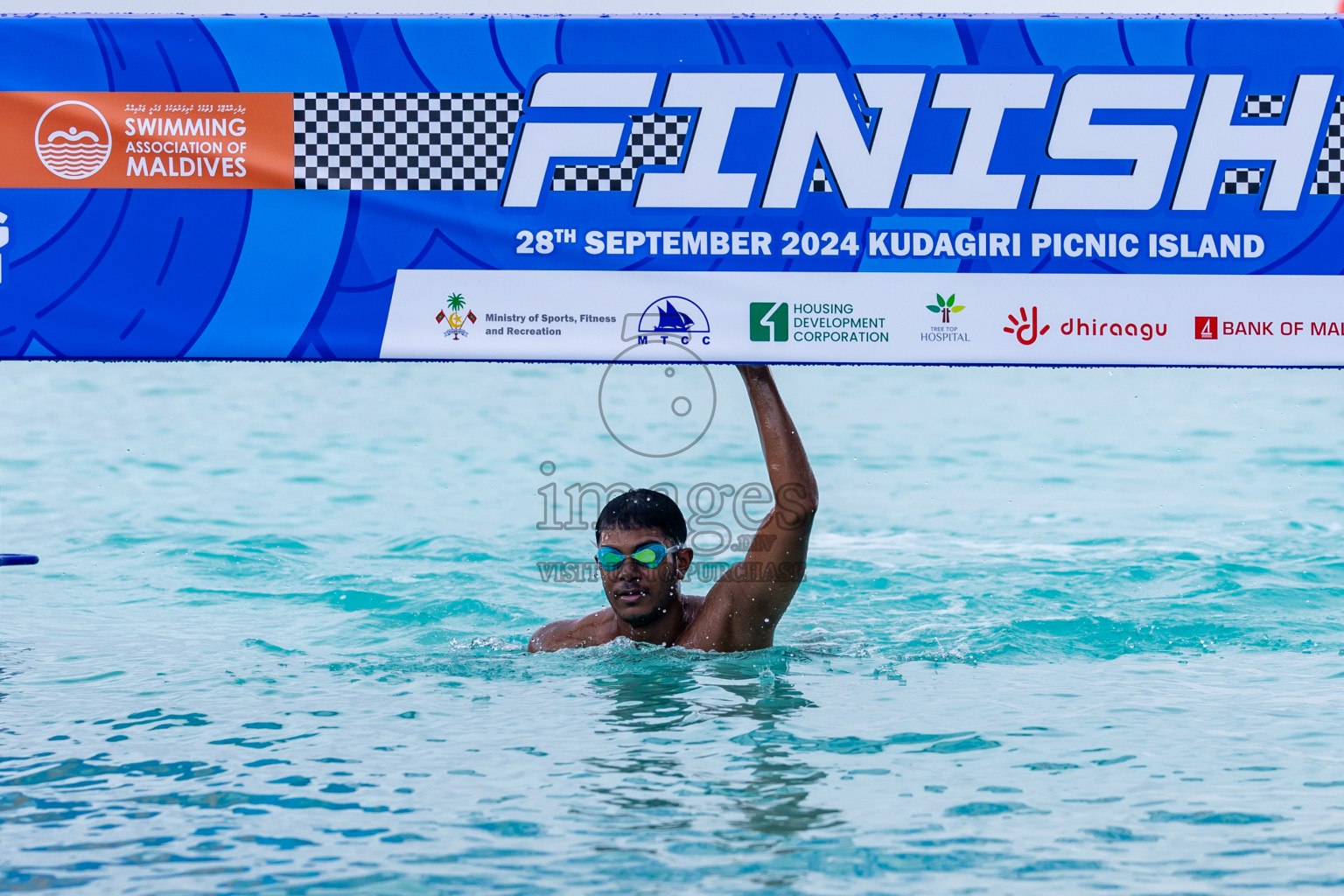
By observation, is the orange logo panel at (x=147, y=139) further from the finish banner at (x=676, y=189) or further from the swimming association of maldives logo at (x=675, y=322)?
the swimming association of maldives logo at (x=675, y=322)

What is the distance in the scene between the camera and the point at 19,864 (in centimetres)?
350

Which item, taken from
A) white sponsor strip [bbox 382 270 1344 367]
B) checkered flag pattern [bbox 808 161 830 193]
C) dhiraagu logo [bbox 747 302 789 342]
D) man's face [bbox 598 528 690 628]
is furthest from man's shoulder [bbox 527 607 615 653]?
checkered flag pattern [bbox 808 161 830 193]

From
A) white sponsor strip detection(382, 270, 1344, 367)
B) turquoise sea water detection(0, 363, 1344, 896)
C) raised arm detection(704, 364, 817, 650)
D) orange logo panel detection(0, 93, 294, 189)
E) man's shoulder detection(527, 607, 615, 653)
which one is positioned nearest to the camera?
turquoise sea water detection(0, 363, 1344, 896)

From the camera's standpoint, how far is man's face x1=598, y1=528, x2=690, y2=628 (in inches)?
193

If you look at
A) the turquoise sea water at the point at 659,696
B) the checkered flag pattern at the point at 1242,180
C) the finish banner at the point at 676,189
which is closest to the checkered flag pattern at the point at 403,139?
the finish banner at the point at 676,189

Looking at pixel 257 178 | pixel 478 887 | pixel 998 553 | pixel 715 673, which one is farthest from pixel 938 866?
pixel 998 553

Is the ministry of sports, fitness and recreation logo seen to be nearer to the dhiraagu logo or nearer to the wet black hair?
the dhiraagu logo

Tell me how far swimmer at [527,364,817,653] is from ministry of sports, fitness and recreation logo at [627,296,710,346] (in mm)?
234

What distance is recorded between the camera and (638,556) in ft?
16.1

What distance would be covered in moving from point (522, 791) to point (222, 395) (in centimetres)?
1441

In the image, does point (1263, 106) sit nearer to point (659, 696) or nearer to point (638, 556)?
point (638, 556)

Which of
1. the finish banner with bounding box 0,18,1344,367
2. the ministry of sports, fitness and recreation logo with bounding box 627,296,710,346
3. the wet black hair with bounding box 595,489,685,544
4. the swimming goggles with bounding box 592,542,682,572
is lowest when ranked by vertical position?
the swimming goggles with bounding box 592,542,682,572

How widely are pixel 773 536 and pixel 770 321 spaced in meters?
0.80

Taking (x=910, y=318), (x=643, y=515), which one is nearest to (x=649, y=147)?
(x=910, y=318)
